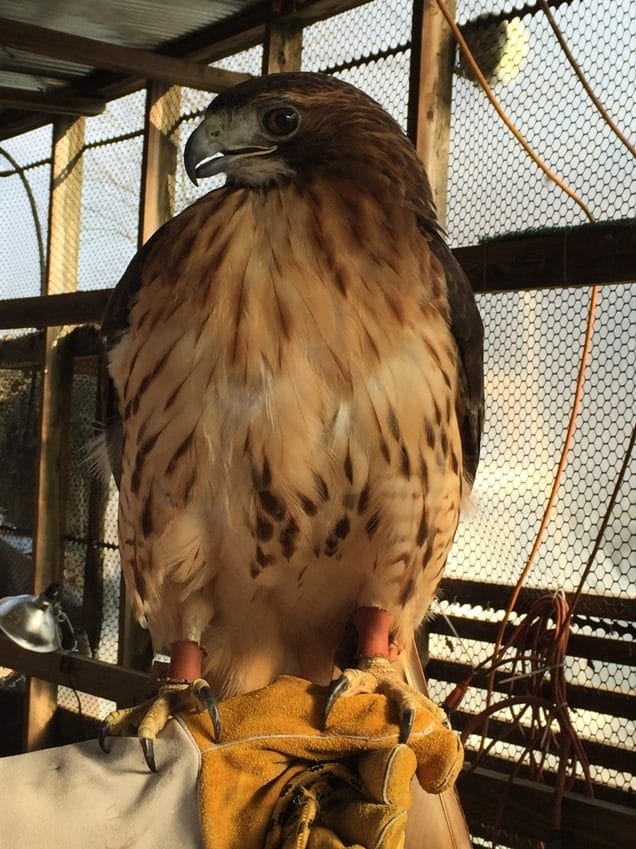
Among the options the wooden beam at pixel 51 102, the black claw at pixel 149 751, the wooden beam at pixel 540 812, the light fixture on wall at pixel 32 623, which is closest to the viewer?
the black claw at pixel 149 751

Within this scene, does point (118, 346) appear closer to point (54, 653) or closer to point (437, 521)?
point (437, 521)

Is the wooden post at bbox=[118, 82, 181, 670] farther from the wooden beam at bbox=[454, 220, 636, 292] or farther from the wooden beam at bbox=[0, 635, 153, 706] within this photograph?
the wooden beam at bbox=[454, 220, 636, 292]

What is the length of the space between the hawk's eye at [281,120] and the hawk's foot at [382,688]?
1.16m

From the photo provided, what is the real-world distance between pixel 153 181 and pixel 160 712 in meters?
2.89

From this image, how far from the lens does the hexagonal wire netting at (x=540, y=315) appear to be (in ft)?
8.87

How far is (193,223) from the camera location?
6.32 feet

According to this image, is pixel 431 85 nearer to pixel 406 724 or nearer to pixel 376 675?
pixel 376 675

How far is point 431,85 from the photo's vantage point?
292 cm

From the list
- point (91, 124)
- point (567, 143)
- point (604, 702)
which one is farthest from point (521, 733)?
point (91, 124)

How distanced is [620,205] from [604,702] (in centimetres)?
158

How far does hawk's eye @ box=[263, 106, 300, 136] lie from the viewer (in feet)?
6.07

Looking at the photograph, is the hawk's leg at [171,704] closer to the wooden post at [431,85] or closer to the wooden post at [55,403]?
the wooden post at [431,85]

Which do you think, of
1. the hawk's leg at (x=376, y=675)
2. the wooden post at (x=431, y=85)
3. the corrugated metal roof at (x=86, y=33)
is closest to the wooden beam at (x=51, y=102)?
the corrugated metal roof at (x=86, y=33)

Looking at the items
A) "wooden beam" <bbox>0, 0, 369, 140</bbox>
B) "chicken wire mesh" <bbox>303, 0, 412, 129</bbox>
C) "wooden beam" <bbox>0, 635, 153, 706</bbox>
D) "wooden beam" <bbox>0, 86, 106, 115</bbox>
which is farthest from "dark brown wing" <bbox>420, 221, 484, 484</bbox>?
"wooden beam" <bbox>0, 86, 106, 115</bbox>
